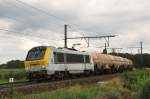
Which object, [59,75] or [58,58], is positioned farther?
[59,75]

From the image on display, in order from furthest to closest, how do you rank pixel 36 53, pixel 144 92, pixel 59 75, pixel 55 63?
pixel 59 75 < pixel 36 53 < pixel 55 63 < pixel 144 92

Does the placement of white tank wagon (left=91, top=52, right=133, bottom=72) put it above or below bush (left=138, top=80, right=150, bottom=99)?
above

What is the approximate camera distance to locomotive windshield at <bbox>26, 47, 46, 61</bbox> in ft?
112

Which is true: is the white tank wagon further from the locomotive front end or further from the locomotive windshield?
the locomotive front end

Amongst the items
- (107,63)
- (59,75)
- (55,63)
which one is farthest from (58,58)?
(107,63)

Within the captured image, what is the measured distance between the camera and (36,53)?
114ft

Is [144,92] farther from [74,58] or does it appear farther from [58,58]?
[74,58]

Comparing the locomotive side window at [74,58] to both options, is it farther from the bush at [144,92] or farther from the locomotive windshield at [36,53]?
the bush at [144,92]

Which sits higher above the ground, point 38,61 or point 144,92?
point 38,61

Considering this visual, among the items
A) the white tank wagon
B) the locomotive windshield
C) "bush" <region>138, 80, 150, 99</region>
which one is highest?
the locomotive windshield

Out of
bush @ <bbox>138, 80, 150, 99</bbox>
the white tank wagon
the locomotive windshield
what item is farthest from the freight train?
bush @ <bbox>138, 80, 150, 99</bbox>

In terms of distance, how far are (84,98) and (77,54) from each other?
20.0 metres

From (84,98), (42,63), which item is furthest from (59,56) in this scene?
(84,98)

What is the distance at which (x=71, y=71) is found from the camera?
3841cm
